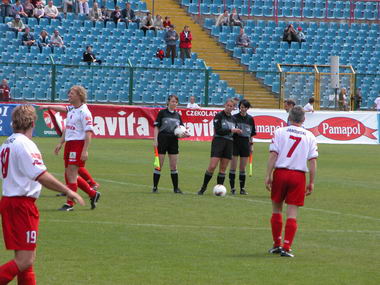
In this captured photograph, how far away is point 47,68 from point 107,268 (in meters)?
27.7

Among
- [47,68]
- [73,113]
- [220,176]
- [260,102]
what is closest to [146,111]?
[47,68]

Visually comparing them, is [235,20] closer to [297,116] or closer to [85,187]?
[85,187]

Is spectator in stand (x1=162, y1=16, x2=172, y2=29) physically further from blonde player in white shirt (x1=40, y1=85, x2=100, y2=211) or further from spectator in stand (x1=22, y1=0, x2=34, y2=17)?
blonde player in white shirt (x1=40, y1=85, x2=100, y2=211)

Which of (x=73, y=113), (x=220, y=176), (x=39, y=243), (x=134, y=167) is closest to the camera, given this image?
(x=39, y=243)

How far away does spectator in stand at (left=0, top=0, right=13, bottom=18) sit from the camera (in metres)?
40.0

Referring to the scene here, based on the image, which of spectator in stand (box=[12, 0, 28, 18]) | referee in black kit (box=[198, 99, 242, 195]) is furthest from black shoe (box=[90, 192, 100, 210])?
spectator in stand (box=[12, 0, 28, 18])

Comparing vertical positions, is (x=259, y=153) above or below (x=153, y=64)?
below

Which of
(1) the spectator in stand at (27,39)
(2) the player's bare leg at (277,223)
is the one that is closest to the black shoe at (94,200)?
(2) the player's bare leg at (277,223)

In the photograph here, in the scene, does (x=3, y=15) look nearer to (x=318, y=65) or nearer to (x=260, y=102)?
(x=260, y=102)

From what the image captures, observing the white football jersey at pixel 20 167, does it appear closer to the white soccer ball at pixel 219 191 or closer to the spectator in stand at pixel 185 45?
the white soccer ball at pixel 219 191

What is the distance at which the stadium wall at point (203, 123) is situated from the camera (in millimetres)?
34312

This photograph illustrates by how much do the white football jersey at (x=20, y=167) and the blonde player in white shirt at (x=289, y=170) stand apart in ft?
13.1

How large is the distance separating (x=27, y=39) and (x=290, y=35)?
15.3 metres

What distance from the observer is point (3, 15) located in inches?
1587
